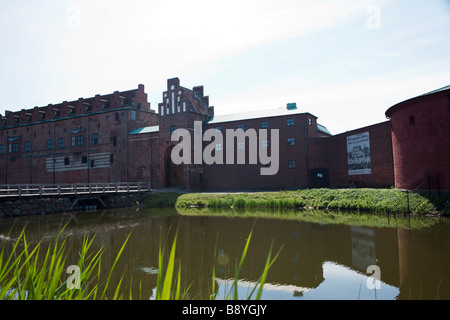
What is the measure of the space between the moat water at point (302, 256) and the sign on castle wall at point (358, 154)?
9610mm

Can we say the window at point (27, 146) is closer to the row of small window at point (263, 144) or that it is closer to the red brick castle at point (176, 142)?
the red brick castle at point (176, 142)

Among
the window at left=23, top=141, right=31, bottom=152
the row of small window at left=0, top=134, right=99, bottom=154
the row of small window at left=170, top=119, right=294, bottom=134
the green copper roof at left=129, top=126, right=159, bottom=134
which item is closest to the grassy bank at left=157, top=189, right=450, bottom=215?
the row of small window at left=170, top=119, right=294, bottom=134

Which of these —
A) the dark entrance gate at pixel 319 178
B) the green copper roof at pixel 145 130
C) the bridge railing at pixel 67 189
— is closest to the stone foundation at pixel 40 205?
the bridge railing at pixel 67 189

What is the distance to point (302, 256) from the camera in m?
8.82

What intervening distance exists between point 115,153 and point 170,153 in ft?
20.4

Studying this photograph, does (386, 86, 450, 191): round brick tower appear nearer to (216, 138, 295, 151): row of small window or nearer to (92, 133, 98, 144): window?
(216, 138, 295, 151): row of small window

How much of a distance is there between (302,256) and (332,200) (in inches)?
461

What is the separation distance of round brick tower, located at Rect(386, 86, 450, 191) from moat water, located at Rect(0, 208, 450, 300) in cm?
338

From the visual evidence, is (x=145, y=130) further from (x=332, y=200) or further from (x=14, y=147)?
(x=332, y=200)

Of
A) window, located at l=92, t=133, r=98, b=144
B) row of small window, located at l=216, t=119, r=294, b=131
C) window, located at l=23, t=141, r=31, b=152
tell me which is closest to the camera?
row of small window, located at l=216, t=119, r=294, b=131

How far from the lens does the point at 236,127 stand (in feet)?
100

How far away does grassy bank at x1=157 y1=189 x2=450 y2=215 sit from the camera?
1559 cm
